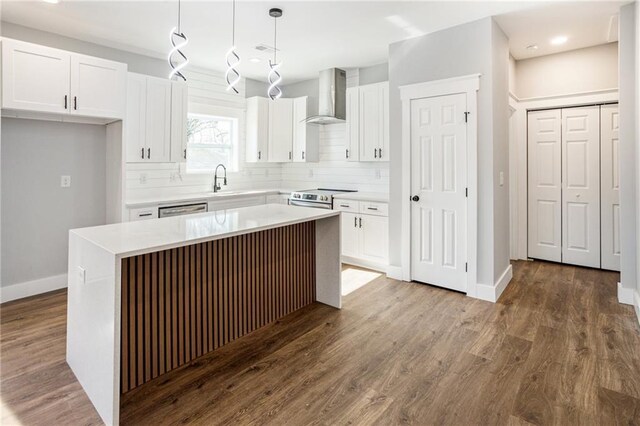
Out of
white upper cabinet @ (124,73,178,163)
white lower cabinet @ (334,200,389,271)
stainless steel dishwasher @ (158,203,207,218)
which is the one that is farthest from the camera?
white lower cabinet @ (334,200,389,271)

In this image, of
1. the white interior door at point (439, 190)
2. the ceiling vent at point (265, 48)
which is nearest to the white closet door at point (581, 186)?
the white interior door at point (439, 190)

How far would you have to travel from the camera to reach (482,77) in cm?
355

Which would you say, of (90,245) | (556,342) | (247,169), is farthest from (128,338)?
(247,169)

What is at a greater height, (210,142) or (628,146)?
(210,142)

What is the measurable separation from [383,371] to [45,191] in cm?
385

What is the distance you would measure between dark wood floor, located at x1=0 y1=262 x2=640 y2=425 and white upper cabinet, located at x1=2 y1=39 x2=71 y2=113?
190cm

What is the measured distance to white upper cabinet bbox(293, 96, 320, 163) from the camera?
569 cm

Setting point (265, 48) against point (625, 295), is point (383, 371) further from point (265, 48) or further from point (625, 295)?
point (265, 48)

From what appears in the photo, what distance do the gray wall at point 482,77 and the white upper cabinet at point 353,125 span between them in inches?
35.0

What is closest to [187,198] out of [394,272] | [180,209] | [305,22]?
[180,209]

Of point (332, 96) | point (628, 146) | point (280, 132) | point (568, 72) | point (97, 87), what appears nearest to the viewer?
point (628, 146)

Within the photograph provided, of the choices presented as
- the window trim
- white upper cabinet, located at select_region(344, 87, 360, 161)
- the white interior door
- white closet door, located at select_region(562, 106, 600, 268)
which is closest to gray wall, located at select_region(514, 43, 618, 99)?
white closet door, located at select_region(562, 106, 600, 268)

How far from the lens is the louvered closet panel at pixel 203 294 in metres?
2.19

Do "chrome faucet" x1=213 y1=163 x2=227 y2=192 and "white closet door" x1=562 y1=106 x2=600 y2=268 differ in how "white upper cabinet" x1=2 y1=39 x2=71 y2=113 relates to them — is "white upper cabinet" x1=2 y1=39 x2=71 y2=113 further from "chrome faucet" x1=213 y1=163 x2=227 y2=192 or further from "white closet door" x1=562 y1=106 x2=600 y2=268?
"white closet door" x1=562 y1=106 x2=600 y2=268
